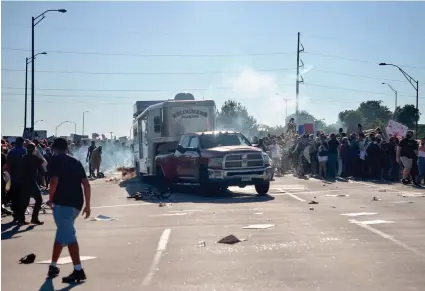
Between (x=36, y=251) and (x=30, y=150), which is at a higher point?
(x=30, y=150)

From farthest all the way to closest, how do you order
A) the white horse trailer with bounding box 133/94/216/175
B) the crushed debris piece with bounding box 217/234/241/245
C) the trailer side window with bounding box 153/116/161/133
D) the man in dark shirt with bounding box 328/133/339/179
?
1. the man in dark shirt with bounding box 328/133/339/179
2. the trailer side window with bounding box 153/116/161/133
3. the white horse trailer with bounding box 133/94/216/175
4. the crushed debris piece with bounding box 217/234/241/245

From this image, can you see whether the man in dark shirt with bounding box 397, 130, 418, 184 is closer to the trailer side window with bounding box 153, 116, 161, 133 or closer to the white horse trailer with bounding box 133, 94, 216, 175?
the white horse trailer with bounding box 133, 94, 216, 175

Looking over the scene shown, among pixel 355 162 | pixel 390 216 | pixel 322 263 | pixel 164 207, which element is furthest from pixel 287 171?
pixel 322 263

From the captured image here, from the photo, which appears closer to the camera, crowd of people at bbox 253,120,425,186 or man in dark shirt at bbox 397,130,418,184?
man in dark shirt at bbox 397,130,418,184

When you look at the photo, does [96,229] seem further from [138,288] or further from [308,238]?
[138,288]

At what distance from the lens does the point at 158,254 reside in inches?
397

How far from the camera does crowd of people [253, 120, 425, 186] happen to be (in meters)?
24.0

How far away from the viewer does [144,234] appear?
12406mm

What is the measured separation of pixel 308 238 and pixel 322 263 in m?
2.22

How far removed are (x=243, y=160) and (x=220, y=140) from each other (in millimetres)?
1608

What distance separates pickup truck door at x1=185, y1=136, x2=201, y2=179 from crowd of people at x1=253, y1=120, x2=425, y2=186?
3.23 meters

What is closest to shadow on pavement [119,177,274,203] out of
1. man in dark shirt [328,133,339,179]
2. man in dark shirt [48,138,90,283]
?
man in dark shirt [328,133,339,179]

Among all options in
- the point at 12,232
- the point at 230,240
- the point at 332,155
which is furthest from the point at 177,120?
the point at 230,240

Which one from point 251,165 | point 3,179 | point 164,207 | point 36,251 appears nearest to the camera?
point 36,251
